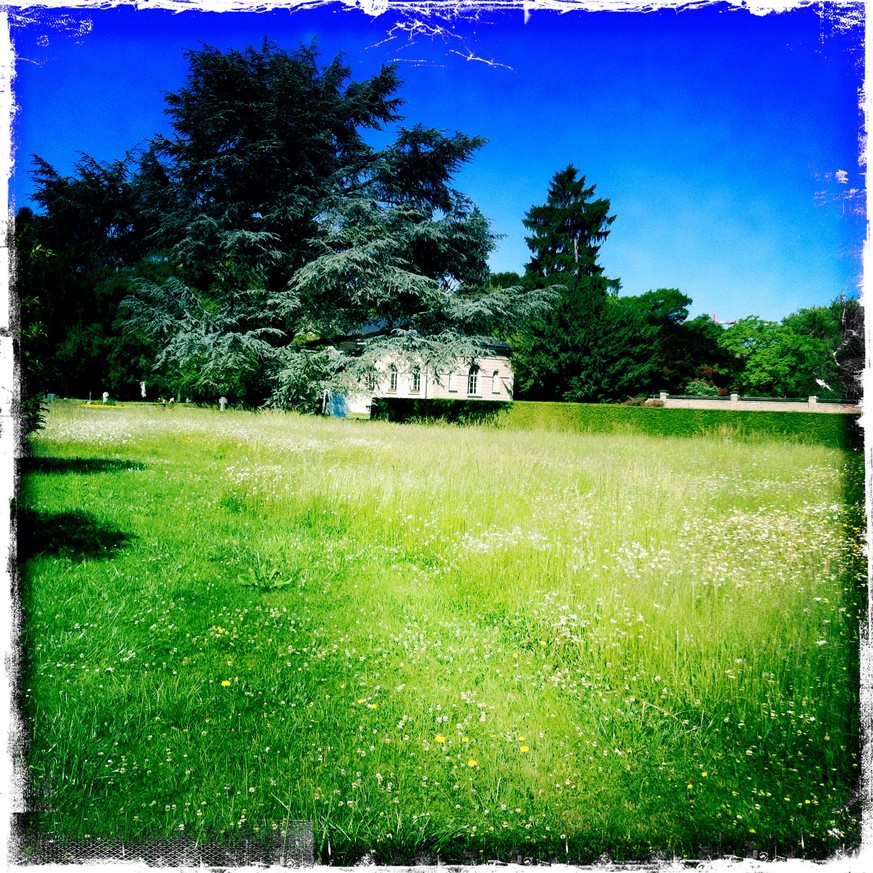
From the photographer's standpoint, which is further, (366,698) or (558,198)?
(558,198)

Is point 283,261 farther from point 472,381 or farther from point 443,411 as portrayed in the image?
point 472,381

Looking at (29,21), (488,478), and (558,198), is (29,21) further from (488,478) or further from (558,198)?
(488,478)

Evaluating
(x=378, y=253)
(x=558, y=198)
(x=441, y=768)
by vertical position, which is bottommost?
(x=441, y=768)

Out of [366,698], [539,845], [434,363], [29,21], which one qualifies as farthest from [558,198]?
[434,363]

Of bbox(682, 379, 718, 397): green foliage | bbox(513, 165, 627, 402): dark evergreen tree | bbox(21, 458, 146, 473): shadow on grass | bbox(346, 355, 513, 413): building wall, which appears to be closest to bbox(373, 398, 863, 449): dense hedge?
bbox(346, 355, 513, 413): building wall

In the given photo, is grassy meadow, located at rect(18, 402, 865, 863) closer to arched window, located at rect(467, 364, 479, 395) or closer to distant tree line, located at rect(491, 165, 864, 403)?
distant tree line, located at rect(491, 165, 864, 403)

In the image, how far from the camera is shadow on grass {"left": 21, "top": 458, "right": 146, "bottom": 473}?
3768mm

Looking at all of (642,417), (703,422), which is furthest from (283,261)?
(642,417)

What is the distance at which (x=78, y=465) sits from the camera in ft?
13.0

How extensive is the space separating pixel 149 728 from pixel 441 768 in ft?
3.67

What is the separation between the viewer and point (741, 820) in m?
1.70

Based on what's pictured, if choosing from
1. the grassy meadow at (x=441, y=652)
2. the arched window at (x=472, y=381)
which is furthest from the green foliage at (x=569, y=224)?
the arched window at (x=472, y=381)

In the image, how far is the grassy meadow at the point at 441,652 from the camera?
1712 mm

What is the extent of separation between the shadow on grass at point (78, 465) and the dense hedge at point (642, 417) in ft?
12.9
